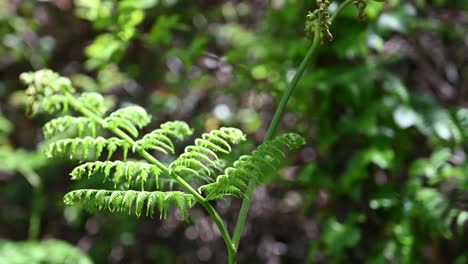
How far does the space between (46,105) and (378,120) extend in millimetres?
1080

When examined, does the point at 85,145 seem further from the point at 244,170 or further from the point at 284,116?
the point at 284,116

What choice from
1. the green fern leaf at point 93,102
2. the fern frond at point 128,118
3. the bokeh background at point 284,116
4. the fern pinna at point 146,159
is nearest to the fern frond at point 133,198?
the fern pinna at point 146,159

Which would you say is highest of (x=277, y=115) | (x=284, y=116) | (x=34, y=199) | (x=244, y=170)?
(x=284, y=116)

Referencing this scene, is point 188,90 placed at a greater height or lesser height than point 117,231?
greater

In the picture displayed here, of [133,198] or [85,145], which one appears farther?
[85,145]

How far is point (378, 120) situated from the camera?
1.89 m

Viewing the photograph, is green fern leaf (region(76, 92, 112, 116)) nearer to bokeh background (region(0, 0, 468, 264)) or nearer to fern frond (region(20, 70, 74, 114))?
fern frond (region(20, 70, 74, 114))

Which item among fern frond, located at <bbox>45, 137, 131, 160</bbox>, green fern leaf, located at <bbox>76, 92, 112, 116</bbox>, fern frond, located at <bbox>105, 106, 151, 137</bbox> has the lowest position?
fern frond, located at <bbox>45, 137, 131, 160</bbox>

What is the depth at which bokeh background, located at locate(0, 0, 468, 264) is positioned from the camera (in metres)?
1.75

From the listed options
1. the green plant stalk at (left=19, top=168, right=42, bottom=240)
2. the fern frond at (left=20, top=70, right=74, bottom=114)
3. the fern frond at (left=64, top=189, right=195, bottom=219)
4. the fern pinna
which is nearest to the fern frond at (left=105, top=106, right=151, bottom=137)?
the fern pinna

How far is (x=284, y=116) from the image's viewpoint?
2307mm

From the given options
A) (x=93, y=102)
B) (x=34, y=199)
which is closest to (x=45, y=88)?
(x=93, y=102)

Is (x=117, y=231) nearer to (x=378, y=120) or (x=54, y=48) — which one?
(x=54, y=48)

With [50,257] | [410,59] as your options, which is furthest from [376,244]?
[50,257]
